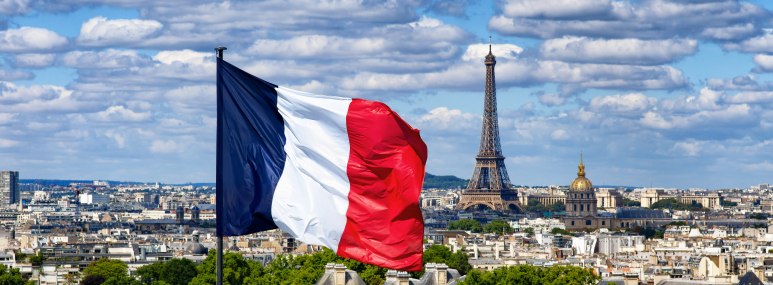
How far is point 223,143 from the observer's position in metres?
19.3

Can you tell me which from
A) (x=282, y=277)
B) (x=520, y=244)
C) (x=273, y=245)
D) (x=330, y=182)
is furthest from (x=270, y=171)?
(x=520, y=244)

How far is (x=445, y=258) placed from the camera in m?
111

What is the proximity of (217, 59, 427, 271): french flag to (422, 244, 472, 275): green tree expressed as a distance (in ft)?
264

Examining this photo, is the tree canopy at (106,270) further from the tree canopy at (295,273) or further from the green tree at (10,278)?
the green tree at (10,278)

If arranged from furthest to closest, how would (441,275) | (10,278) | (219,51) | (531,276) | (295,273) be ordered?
1. (10,278)
2. (531,276)
3. (295,273)
4. (441,275)
5. (219,51)

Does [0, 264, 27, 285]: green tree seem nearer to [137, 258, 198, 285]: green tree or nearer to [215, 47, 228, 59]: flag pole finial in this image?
[137, 258, 198, 285]: green tree

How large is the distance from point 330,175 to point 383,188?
18.8 inches

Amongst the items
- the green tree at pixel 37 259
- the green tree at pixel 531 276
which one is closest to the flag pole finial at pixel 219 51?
the green tree at pixel 531 276

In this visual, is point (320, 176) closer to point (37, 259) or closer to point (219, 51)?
point (219, 51)

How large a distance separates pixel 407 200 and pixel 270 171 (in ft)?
4.05

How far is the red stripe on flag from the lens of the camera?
1958 centimetres

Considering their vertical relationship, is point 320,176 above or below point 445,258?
below

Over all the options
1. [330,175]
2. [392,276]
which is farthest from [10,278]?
[330,175]

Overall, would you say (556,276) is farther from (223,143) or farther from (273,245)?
(273,245)
